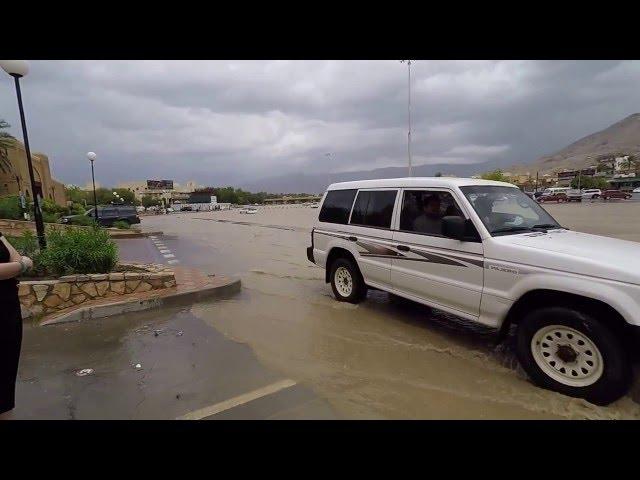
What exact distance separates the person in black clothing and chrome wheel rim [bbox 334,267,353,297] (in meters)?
4.08

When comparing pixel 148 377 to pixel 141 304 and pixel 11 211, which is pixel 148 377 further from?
pixel 11 211

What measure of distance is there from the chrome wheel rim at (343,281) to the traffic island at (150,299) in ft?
6.77

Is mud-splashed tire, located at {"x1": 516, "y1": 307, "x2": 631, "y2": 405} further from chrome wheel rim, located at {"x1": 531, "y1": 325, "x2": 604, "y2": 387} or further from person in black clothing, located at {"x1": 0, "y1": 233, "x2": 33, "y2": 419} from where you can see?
person in black clothing, located at {"x1": 0, "y1": 233, "x2": 33, "y2": 419}

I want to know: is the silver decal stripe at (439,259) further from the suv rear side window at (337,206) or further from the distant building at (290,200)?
the distant building at (290,200)

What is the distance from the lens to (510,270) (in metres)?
3.23

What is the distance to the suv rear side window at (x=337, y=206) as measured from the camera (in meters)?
5.59

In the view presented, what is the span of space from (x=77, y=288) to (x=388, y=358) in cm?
472

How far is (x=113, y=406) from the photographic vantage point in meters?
2.93

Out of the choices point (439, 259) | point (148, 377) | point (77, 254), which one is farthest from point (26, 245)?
point (439, 259)

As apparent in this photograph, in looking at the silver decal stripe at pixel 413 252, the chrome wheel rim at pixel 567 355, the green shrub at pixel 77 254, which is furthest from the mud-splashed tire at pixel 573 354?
the green shrub at pixel 77 254
